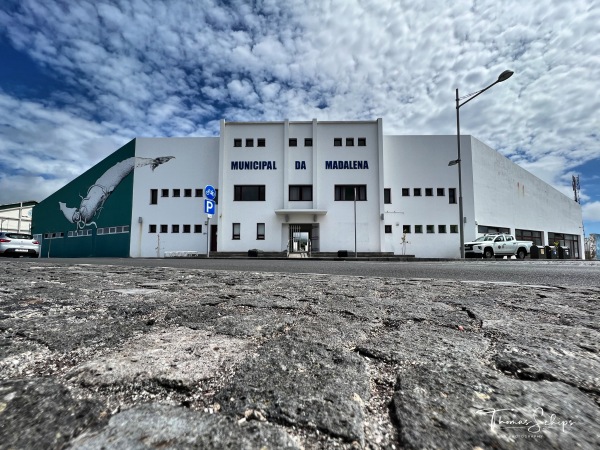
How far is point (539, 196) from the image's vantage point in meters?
36.2

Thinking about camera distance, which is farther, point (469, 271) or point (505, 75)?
point (505, 75)

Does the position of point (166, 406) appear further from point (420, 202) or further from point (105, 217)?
point (105, 217)

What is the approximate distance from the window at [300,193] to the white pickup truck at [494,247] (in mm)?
11897

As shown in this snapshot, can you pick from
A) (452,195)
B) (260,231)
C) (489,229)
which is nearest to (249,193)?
(260,231)

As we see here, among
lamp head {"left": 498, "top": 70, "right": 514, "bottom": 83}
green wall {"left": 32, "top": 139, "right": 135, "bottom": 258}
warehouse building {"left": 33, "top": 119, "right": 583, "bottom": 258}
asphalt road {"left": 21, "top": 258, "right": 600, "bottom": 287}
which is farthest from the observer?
green wall {"left": 32, "top": 139, "right": 135, "bottom": 258}

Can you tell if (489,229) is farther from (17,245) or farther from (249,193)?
(17,245)

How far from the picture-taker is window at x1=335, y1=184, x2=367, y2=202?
82.8 ft

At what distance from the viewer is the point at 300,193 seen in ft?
84.0

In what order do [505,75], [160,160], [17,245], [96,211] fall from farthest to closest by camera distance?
1. [96,211]
2. [160,160]
3. [505,75]
4. [17,245]

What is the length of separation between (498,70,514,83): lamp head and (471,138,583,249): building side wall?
39.2ft

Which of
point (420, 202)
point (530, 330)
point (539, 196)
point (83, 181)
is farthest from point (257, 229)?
point (539, 196)

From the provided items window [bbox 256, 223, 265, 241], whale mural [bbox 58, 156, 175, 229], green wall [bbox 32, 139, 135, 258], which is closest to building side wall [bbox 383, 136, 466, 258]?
window [bbox 256, 223, 265, 241]

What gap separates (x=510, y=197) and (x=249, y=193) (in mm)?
24824

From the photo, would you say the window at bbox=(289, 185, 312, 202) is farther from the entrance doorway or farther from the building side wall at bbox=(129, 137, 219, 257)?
the building side wall at bbox=(129, 137, 219, 257)
